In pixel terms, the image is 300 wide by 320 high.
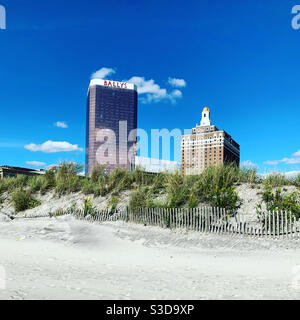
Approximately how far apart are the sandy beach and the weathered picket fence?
13.5 inches

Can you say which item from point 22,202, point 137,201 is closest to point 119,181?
point 137,201

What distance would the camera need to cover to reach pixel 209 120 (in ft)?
508

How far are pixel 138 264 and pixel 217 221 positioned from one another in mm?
4458

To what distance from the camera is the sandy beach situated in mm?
5086

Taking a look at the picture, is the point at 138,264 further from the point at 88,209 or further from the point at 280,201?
the point at 88,209

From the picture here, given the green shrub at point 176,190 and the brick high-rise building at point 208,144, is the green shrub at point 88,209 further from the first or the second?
the brick high-rise building at point 208,144

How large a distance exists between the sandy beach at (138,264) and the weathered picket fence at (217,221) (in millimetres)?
343

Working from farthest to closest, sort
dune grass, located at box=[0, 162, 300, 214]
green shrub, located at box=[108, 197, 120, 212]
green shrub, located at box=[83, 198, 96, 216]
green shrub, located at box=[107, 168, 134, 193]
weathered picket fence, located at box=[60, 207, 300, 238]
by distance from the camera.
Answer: green shrub, located at box=[107, 168, 134, 193] → green shrub, located at box=[83, 198, 96, 216] → green shrub, located at box=[108, 197, 120, 212] → dune grass, located at box=[0, 162, 300, 214] → weathered picket fence, located at box=[60, 207, 300, 238]

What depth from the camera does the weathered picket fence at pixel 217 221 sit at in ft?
33.6

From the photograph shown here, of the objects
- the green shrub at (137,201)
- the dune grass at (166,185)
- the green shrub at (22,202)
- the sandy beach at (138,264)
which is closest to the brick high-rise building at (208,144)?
the dune grass at (166,185)

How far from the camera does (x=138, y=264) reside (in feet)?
25.5

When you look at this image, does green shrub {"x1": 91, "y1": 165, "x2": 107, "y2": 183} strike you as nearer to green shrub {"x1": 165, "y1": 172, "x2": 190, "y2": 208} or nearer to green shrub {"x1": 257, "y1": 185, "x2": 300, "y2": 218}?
green shrub {"x1": 165, "y1": 172, "x2": 190, "y2": 208}

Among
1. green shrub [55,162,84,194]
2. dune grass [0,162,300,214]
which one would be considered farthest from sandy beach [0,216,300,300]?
green shrub [55,162,84,194]
